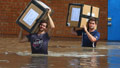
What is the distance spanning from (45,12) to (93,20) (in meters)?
1.67

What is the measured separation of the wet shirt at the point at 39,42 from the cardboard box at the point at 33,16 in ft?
0.63

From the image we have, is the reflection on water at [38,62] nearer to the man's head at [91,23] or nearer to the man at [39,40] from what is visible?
the man at [39,40]

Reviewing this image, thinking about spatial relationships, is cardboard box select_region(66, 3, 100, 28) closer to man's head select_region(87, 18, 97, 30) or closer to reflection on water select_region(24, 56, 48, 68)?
man's head select_region(87, 18, 97, 30)

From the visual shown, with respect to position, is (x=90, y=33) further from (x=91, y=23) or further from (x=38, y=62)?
Result: (x=38, y=62)

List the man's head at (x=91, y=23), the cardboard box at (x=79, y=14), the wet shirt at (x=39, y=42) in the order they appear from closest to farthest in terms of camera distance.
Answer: the wet shirt at (x=39, y=42) → the man's head at (x=91, y=23) → the cardboard box at (x=79, y=14)

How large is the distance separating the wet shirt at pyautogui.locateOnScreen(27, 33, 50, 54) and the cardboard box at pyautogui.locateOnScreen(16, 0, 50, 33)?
0.19m

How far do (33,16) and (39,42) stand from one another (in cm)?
67

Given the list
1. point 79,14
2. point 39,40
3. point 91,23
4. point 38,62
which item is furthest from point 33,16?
point 79,14

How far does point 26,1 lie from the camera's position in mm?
20062

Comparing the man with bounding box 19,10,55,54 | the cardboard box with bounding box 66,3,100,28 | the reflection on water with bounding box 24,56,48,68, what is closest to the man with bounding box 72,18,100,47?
the cardboard box with bounding box 66,3,100,28

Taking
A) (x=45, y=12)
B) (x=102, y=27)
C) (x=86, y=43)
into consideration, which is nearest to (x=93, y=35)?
(x=86, y=43)

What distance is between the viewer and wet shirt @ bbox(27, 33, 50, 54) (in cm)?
1066

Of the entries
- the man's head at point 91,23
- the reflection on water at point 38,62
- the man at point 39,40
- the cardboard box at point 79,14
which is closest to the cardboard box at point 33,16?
the man at point 39,40

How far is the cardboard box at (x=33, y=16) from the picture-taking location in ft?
35.2
